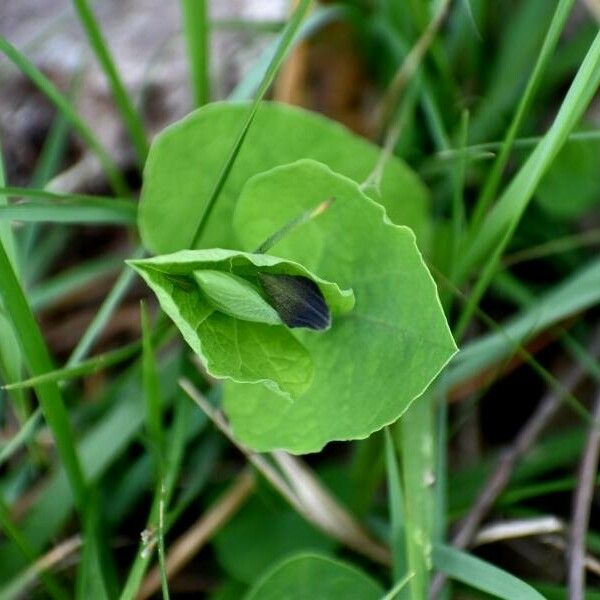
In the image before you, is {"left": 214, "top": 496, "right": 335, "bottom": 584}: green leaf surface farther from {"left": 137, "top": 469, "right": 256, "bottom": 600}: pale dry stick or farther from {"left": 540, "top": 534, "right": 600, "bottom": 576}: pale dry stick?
{"left": 540, "top": 534, "right": 600, "bottom": 576}: pale dry stick

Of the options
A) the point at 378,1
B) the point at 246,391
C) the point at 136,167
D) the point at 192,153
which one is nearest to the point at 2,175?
the point at 192,153

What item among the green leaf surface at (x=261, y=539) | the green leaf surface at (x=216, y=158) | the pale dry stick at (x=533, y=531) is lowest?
the green leaf surface at (x=261, y=539)

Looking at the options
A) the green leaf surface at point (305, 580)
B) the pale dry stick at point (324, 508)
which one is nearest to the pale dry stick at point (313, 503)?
the pale dry stick at point (324, 508)

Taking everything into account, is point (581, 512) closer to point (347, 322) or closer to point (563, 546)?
point (563, 546)

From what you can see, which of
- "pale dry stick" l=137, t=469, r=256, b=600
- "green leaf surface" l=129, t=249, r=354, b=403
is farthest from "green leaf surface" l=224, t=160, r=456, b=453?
"pale dry stick" l=137, t=469, r=256, b=600

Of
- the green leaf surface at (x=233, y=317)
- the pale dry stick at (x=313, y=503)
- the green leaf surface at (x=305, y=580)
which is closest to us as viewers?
the green leaf surface at (x=233, y=317)

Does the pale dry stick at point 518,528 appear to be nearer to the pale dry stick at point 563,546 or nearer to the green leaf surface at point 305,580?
the pale dry stick at point 563,546
